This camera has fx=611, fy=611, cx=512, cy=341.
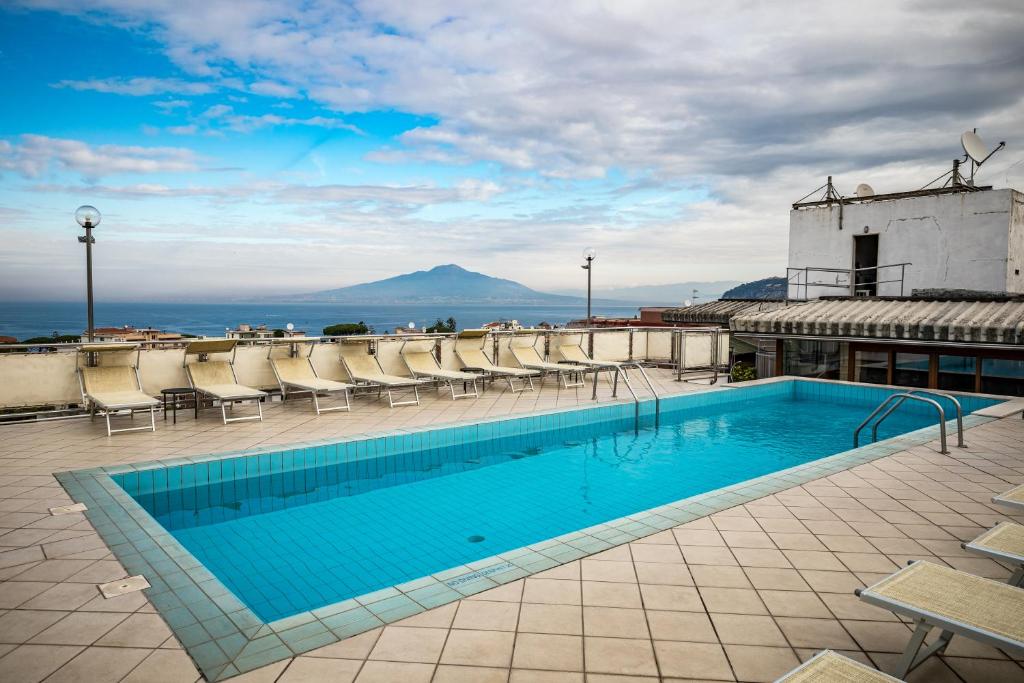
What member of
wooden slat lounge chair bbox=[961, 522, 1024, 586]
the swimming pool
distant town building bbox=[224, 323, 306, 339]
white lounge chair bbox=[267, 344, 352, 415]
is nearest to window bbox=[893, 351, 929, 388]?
the swimming pool

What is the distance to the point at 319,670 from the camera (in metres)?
2.36

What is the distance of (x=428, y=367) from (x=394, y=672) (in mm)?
7648

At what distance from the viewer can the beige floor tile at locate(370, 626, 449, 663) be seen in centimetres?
247

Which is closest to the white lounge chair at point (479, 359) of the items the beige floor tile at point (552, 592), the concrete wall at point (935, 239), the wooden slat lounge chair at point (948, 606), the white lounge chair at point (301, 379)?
the white lounge chair at point (301, 379)

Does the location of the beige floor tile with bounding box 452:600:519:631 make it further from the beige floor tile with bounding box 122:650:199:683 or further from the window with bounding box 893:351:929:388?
the window with bounding box 893:351:929:388

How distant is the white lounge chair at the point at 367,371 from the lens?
884cm

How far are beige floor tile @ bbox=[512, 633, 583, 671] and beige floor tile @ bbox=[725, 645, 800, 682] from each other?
2.03 feet

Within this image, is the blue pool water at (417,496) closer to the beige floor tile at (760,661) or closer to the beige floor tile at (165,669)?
the beige floor tile at (165,669)

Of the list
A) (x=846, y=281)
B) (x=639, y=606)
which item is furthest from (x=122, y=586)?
(x=846, y=281)

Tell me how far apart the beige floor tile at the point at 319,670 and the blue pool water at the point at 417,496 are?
1262 mm

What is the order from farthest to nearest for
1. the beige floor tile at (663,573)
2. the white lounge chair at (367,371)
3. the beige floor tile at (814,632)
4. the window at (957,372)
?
the window at (957,372) → the white lounge chair at (367,371) → the beige floor tile at (663,573) → the beige floor tile at (814,632)

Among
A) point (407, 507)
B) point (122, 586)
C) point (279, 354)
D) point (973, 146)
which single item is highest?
point (973, 146)

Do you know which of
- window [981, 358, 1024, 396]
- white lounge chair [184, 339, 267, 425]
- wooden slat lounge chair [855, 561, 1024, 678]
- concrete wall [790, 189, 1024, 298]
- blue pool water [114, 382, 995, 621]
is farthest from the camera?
concrete wall [790, 189, 1024, 298]

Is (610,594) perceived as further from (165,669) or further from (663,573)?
(165,669)
